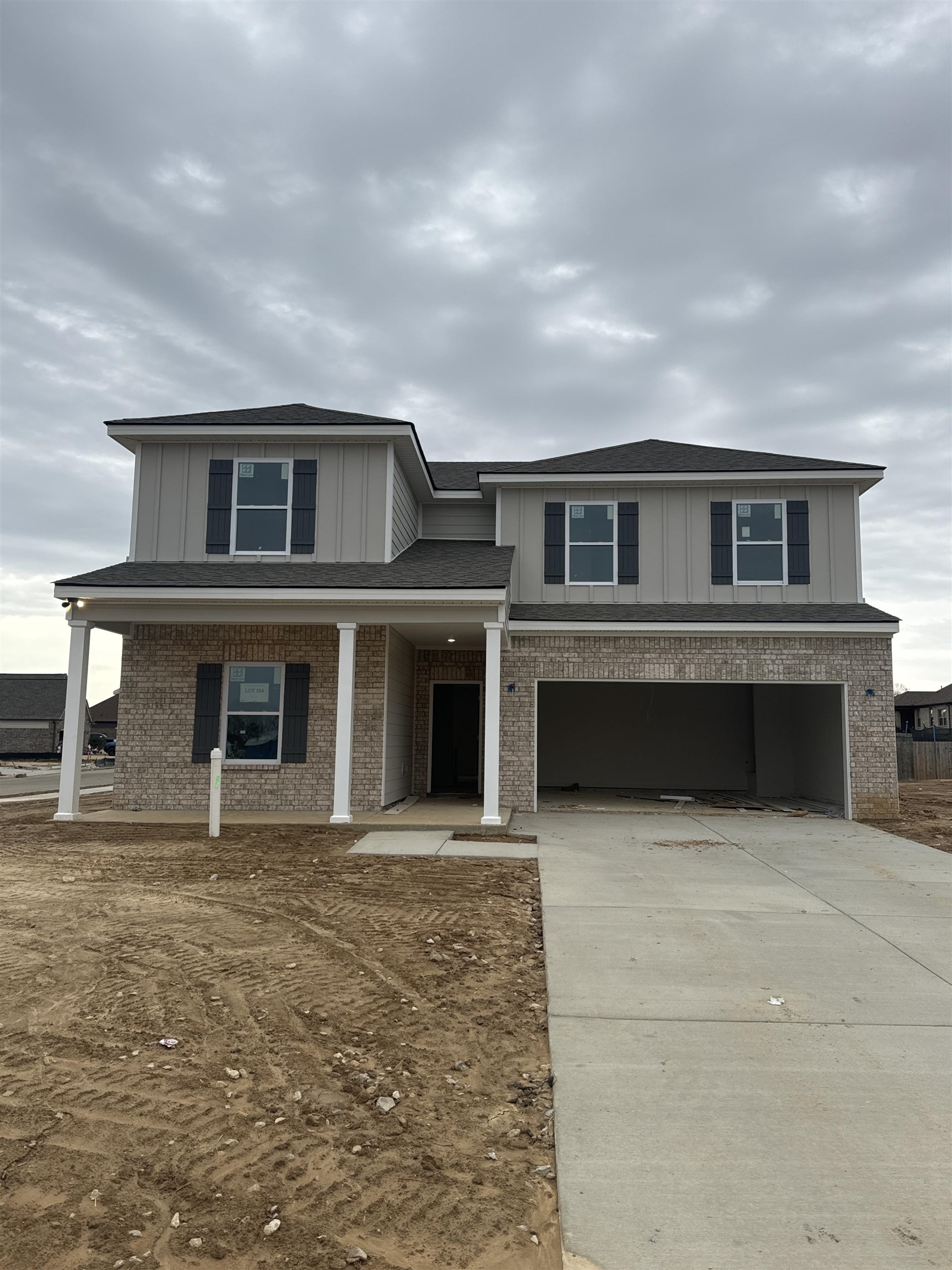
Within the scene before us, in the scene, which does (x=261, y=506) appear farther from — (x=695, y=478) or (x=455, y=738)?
(x=695, y=478)

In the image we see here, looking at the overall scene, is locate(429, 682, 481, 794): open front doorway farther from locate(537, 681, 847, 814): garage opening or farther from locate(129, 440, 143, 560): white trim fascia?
locate(129, 440, 143, 560): white trim fascia

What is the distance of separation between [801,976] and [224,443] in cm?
1152

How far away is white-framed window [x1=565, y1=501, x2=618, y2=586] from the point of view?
46.2 feet

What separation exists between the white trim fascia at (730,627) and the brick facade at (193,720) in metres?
2.66

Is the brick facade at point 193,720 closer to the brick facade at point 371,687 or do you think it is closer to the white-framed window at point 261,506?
the brick facade at point 371,687

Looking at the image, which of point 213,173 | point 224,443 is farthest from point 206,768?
point 213,173

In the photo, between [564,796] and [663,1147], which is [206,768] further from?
[663,1147]

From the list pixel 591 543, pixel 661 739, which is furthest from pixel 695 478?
pixel 661 739

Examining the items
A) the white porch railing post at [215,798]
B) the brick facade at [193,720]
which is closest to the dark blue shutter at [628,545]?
the brick facade at [193,720]

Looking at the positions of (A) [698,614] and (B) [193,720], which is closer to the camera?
(B) [193,720]

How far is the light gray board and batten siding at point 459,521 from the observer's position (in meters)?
15.6

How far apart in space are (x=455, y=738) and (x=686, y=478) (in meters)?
6.83

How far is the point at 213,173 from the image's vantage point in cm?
1550

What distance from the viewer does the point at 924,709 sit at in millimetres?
43281
